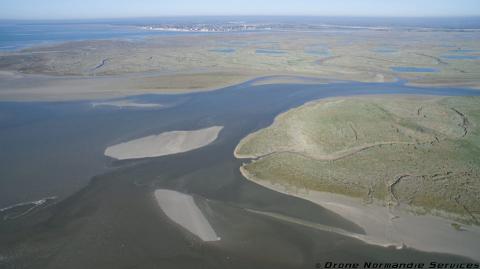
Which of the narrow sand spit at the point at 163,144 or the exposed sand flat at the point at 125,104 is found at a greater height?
the exposed sand flat at the point at 125,104

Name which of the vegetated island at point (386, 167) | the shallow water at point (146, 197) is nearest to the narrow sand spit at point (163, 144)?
the shallow water at point (146, 197)

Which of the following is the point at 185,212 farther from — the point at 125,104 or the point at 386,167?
the point at 125,104

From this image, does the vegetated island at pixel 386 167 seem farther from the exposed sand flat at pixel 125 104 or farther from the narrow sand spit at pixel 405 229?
the exposed sand flat at pixel 125 104

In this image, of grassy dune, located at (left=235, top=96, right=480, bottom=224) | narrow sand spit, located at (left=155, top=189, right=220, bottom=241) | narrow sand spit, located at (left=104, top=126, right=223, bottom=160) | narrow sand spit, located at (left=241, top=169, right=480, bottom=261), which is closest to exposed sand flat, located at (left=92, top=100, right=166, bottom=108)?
narrow sand spit, located at (left=104, top=126, right=223, bottom=160)

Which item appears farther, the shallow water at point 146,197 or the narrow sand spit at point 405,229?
the narrow sand spit at point 405,229

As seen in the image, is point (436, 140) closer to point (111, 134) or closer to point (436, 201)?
point (436, 201)

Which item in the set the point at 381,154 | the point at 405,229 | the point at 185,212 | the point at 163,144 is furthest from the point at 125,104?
the point at 405,229

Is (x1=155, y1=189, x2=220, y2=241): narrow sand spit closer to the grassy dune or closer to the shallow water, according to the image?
the shallow water
